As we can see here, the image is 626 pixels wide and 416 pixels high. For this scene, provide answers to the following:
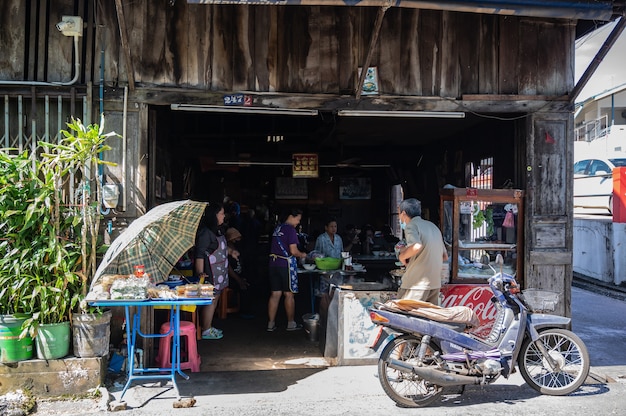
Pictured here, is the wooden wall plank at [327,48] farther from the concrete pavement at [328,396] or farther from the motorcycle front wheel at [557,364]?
the motorcycle front wheel at [557,364]

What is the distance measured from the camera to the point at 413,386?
5125 millimetres

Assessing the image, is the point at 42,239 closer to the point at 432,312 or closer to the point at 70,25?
the point at 70,25

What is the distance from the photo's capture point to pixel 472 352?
5039 mm

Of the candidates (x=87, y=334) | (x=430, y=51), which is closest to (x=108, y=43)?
(x=87, y=334)

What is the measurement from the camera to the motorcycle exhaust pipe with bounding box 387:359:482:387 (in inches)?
191

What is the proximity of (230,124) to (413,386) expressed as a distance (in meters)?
7.72

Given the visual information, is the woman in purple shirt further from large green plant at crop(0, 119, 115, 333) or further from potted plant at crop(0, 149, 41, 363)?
potted plant at crop(0, 149, 41, 363)

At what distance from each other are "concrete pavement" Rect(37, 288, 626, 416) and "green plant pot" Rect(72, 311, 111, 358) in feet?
1.59

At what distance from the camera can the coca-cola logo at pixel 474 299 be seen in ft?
21.1

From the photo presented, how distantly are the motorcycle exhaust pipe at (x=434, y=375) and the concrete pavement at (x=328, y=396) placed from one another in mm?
257

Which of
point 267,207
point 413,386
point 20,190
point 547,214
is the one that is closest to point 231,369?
point 413,386

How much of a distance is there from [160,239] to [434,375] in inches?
120

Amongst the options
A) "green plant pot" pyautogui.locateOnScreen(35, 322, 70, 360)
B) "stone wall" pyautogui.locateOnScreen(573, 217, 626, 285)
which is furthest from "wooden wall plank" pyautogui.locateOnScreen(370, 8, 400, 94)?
"stone wall" pyautogui.locateOnScreen(573, 217, 626, 285)

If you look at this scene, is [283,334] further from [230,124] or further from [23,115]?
[230,124]
